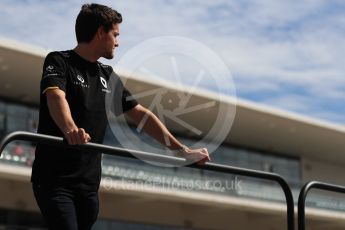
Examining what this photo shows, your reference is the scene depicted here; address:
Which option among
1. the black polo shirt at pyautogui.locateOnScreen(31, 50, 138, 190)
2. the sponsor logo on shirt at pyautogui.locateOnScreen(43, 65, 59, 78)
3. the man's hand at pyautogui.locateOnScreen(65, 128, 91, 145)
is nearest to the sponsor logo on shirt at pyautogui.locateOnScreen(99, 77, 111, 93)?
the black polo shirt at pyautogui.locateOnScreen(31, 50, 138, 190)

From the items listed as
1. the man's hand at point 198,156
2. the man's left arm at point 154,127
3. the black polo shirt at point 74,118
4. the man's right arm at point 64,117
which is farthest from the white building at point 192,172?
the man's right arm at point 64,117

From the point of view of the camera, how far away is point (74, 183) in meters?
3.71

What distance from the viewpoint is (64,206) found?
3.61 m

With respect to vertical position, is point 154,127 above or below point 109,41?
below

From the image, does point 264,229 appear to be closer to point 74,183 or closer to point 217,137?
point 217,137

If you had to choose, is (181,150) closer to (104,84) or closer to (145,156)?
(145,156)

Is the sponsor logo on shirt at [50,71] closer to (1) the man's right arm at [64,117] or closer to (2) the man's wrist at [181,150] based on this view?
(1) the man's right arm at [64,117]

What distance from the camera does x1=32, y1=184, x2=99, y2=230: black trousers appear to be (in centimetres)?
359

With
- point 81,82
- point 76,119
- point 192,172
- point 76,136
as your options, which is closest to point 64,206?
point 76,136

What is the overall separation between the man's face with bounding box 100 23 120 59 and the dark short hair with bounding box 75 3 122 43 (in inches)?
1.1

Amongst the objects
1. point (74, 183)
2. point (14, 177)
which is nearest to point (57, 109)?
point (74, 183)

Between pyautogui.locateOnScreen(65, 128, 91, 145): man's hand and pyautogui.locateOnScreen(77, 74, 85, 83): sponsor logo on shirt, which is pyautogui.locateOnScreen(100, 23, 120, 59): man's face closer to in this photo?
pyautogui.locateOnScreen(77, 74, 85, 83): sponsor logo on shirt

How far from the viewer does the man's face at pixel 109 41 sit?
3.91 meters

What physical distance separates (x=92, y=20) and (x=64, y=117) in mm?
636
